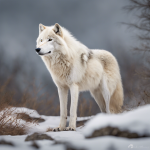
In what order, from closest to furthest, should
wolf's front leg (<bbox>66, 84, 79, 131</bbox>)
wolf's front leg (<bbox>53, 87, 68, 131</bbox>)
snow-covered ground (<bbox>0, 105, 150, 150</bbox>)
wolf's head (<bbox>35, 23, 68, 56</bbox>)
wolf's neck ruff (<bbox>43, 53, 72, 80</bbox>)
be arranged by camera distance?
snow-covered ground (<bbox>0, 105, 150, 150</bbox>) < wolf's head (<bbox>35, 23, 68, 56</bbox>) < wolf's front leg (<bbox>66, 84, 79, 131</bbox>) < wolf's neck ruff (<bbox>43, 53, 72, 80</bbox>) < wolf's front leg (<bbox>53, 87, 68, 131</bbox>)

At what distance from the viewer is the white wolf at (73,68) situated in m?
4.11

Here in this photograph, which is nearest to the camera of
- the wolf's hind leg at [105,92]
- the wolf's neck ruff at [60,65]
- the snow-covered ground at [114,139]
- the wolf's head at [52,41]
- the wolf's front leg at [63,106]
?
the snow-covered ground at [114,139]

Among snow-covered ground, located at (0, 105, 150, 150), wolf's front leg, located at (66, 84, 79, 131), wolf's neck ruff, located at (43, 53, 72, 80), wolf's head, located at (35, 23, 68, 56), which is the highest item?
wolf's head, located at (35, 23, 68, 56)

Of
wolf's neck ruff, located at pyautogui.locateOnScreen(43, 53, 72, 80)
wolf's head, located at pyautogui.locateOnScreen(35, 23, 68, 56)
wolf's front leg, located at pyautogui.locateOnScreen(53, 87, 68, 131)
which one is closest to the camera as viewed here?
wolf's head, located at pyautogui.locateOnScreen(35, 23, 68, 56)

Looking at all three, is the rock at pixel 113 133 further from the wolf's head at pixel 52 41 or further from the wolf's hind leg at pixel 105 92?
the wolf's hind leg at pixel 105 92

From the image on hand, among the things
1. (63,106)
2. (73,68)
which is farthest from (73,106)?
(73,68)

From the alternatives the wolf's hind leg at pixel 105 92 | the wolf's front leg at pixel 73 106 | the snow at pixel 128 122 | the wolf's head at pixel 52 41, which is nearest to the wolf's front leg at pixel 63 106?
the wolf's front leg at pixel 73 106

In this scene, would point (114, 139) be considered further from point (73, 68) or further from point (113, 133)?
point (73, 68)

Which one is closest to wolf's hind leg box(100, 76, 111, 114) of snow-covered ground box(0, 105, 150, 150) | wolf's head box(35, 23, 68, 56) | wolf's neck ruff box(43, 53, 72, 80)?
wolf's neck ruff box(43, 53, 72, 80)

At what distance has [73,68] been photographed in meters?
4.32

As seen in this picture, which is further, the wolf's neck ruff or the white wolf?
the wolf's neck ruff

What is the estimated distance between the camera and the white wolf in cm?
411

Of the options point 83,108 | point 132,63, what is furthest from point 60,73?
point 132,63

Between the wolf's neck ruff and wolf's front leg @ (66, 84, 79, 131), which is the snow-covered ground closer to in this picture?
wolf's front leg @ (66, 84, 79, 131)
